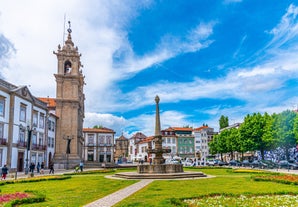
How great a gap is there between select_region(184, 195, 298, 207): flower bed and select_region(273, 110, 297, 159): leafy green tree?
38859 millimetres

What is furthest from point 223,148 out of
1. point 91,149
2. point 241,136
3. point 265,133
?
point 91,149

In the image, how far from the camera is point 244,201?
10711 mm

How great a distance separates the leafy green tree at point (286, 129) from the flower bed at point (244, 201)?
3886 centimetres

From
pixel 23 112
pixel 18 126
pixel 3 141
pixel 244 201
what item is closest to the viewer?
pixel 244 201

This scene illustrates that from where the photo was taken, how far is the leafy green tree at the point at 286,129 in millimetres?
46562

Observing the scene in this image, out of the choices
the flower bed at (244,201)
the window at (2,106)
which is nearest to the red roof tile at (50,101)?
the window at (2,106)

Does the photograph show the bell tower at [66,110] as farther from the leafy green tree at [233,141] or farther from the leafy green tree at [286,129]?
the leafy green tree at [233,141]

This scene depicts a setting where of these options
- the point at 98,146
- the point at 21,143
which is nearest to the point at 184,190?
the point at 21,143

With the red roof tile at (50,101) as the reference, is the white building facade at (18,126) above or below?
below

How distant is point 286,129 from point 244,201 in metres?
41.3

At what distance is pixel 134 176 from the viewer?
22422 mm

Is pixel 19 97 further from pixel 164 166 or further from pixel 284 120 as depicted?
pixel 284 120

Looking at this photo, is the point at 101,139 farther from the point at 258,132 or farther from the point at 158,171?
the point at 158,171

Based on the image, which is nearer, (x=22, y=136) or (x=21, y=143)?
(x=21, y=143)
